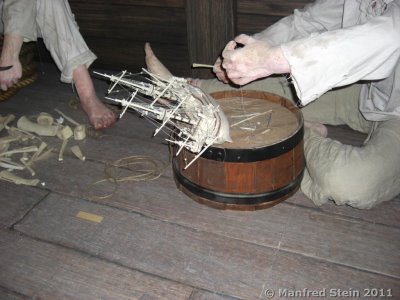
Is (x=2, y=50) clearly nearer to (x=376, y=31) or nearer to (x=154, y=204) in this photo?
(x=154, y=204)

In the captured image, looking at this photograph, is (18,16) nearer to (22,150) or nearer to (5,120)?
(5,120)

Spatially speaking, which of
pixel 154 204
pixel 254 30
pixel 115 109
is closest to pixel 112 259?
pixel 154 204

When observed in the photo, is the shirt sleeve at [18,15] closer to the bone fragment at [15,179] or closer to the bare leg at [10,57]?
the bare leg at [10,57]

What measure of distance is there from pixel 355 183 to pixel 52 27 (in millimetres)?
1918

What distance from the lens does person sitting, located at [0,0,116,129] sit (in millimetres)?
2285

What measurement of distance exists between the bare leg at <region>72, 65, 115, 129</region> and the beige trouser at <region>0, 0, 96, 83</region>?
0.05m

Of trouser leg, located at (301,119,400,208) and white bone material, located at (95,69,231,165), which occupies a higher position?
white bone material, located at (95,69,231,165)

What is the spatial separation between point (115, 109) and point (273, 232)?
1.45 m

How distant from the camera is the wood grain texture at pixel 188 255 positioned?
1.42 m

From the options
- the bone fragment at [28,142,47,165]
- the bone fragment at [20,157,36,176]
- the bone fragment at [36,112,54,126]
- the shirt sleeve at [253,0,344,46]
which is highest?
the shirt sleeve at [253,0,344,46]

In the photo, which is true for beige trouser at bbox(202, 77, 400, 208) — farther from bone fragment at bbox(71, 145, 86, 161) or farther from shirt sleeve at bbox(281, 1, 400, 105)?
bone fragment at bbox(71, 145, 86, 161)

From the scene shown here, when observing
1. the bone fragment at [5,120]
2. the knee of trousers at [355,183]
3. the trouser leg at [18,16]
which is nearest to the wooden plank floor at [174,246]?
the knee of trousers at [355,183]

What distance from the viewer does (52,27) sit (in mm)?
2371

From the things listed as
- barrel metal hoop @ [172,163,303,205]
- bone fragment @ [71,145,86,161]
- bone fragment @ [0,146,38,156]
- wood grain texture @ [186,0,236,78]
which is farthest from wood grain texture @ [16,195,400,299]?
wood grain texture @ [186,0,236,78]
